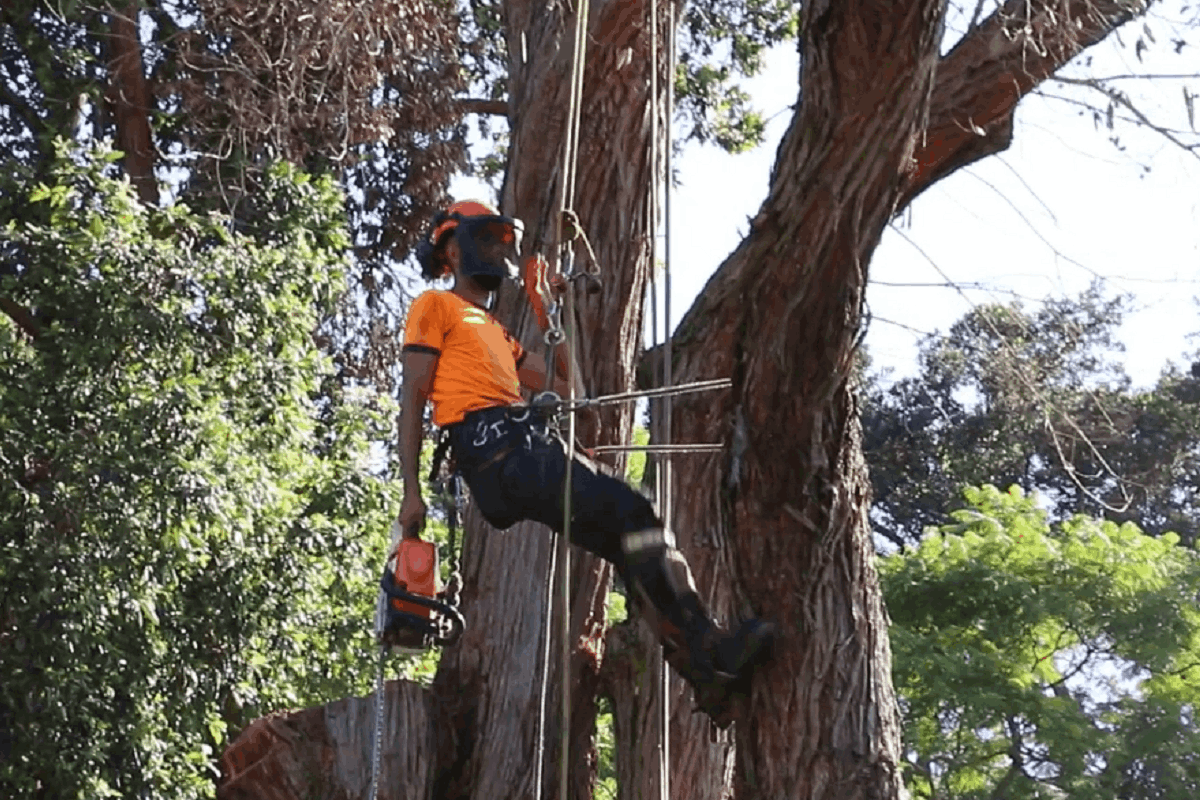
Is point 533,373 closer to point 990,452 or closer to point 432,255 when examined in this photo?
point 432,255

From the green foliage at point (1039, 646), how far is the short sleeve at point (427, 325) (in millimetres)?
9343

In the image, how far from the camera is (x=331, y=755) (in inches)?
309

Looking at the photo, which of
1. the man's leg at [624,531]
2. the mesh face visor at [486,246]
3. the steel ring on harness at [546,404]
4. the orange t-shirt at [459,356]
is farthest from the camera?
the mesh face visor at [486,246]

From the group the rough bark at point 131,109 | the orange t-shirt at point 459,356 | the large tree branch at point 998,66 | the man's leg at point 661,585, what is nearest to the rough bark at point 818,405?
the man's leg at point 661,585

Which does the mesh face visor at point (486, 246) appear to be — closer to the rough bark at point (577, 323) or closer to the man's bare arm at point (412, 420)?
the man's bare arm at point (412, 420)

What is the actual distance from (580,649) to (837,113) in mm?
3774

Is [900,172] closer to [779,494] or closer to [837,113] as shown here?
[837,113]

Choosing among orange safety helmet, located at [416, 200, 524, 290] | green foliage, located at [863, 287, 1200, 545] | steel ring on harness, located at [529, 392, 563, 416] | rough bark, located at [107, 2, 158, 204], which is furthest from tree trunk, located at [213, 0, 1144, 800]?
green foliage, located at [863, 287, 1200, 545]

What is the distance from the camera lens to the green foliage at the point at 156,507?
9.34 meters

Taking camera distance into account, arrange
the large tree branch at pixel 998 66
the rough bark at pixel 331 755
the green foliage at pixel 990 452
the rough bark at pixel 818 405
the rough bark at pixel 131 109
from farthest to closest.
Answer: the green foliage at pixel 990 452 < the rough bark at pixel 131 109 < the rough bark at pixel 331 755 < the large tree branch at pixel 998 66 < the rough bark at pixel 818 405

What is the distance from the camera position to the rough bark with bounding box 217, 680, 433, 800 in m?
7.82

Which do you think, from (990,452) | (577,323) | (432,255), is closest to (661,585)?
(432,255)

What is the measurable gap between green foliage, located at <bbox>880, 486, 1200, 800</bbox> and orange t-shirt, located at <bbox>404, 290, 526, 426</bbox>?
9285 millimetres

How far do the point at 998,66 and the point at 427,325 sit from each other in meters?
2.59
